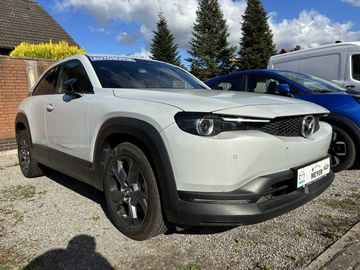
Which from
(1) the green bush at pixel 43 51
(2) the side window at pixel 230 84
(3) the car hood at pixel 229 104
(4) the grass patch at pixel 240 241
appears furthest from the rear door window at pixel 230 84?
(1) the green bush at pixel 43 51

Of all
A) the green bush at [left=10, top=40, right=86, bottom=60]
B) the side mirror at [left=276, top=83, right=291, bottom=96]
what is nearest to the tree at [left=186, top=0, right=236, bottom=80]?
the green bush at [left=10, top=40, right=86, bottom=60]

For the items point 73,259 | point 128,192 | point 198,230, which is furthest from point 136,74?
point 73,259

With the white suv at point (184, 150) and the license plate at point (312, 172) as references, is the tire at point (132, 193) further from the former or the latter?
the license plate at point (312, 172)

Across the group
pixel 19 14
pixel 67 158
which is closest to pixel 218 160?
pixel 67 158

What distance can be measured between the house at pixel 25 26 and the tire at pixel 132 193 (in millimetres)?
15617

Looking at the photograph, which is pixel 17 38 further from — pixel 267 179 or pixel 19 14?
pixel 267 179

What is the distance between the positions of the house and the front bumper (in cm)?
1648

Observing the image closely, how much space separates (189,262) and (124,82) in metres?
1.81

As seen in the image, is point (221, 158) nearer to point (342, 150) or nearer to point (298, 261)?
point (298, 261)

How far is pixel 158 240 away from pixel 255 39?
3778cm

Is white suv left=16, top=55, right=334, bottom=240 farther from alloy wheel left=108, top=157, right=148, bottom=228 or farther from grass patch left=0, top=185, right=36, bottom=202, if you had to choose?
grass patch left=0, top=185, right=36, bottom=202

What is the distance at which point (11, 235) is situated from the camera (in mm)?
3203

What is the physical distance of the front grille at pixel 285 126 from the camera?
2605 mm

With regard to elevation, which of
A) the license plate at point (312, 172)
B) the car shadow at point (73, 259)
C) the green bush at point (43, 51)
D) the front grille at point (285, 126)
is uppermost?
the green bush at point (43, 51)
